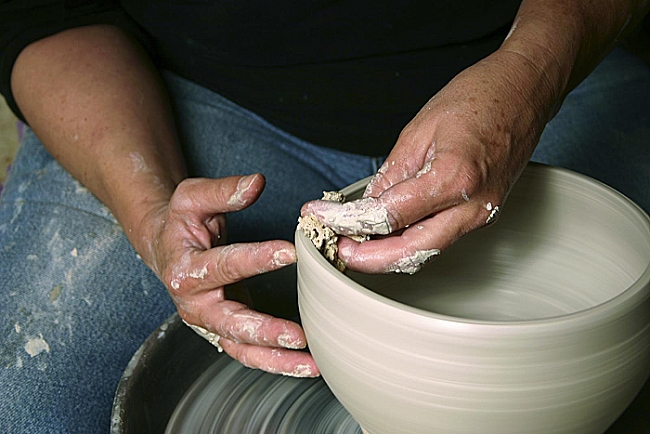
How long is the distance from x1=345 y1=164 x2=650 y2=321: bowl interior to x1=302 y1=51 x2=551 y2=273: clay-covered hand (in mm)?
104

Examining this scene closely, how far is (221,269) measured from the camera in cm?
82

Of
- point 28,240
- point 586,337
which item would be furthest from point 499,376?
point 28,240

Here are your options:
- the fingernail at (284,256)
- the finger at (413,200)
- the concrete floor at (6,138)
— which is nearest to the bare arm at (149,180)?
the fingernail at (284,256)

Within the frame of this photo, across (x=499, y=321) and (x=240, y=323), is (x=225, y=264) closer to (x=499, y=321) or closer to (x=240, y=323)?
(x=240, y=323)

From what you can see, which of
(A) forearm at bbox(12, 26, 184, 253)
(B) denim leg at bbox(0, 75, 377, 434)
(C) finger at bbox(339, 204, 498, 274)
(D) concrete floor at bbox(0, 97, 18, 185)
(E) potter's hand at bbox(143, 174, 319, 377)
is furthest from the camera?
(D) concrete floor at bbox(0, 97, 18, 185)

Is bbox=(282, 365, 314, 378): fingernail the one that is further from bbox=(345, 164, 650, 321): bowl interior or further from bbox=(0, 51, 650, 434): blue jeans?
bbox=(0, 51, 650, 434): blue jeans

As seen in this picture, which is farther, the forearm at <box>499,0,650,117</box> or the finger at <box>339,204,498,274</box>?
the forearm at <box>499,0,650,117</box>

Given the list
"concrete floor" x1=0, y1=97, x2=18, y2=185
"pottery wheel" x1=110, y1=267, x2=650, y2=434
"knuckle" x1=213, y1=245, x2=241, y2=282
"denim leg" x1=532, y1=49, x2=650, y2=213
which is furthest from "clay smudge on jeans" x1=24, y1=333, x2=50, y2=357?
"concrete floor" x1=0, y1=97, x2=18, y2=185

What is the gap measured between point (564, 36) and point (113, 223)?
685mm

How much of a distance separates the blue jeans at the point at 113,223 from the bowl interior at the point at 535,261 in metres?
0.32

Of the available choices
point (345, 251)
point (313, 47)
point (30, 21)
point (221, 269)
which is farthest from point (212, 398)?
point (30, 21)

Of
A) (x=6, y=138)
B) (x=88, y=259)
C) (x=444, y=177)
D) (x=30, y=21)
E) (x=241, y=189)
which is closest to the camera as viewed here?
(x=444, y=177)

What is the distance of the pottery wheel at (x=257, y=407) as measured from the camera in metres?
0.84

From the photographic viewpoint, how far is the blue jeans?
92 centimetres
